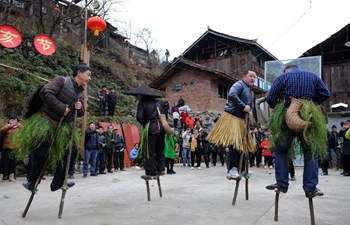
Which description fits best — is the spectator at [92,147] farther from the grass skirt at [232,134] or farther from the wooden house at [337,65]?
the wooden house at [337,65]

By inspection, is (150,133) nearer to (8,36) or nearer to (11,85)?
(11,85)

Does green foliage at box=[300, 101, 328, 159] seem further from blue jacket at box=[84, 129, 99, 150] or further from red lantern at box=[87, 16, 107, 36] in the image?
red lantern at box=[87, 16, 107, 36]

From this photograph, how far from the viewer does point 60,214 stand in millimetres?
3385

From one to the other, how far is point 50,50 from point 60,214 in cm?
1252

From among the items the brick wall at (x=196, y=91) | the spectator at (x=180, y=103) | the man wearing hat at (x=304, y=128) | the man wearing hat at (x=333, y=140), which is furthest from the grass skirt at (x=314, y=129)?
the spectator at (x=180, y=103)

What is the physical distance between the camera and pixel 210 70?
2059 centimetres

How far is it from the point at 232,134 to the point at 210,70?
16.8 meters

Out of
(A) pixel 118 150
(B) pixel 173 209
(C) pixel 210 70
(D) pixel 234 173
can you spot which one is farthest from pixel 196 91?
(B) pixel 173 209

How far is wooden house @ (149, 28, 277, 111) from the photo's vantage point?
21.7 metres

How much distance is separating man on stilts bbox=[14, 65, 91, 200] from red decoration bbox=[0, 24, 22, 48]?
32.4 ft

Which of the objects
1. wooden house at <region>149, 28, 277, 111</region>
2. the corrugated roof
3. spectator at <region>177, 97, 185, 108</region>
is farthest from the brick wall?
the corrugated roof

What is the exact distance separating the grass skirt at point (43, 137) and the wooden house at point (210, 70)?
17660 millimetres

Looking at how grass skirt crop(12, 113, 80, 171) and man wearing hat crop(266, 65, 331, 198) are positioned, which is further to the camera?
grass skirt crop(12, 113, 80, 171)

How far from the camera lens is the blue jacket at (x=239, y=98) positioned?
4230 mm
